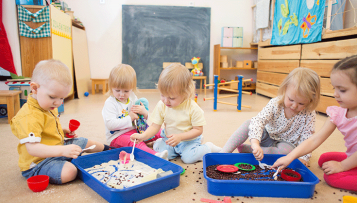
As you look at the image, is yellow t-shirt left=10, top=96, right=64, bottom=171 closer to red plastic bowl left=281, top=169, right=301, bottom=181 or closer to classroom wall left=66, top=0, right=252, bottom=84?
red plastic bowl left=281, top=169, right=301, bottom=181

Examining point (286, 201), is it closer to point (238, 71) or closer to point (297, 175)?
point (297, 175)

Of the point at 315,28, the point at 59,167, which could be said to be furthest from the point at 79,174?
the point at 315,28

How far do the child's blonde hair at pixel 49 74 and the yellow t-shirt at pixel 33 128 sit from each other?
104mm

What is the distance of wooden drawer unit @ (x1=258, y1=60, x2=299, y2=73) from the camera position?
341 centimetres

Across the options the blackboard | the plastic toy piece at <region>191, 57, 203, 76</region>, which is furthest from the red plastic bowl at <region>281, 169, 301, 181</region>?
the blackboard

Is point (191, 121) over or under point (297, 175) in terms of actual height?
over

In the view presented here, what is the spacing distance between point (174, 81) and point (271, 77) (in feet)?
10.2

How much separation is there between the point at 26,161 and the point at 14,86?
1.61 m

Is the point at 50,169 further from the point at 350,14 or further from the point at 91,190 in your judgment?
the point at 350,14

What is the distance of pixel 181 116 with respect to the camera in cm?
142

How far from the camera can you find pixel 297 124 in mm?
1387

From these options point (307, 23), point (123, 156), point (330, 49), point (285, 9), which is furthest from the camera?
point (285, 9)

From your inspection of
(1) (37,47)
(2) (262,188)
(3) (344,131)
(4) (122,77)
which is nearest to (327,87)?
(3) (344,131)

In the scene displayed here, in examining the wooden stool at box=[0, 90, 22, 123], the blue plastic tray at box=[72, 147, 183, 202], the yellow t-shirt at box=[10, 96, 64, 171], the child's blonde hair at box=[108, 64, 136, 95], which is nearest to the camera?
the blue plastic tray at box=[72, 147, 183, 202]
